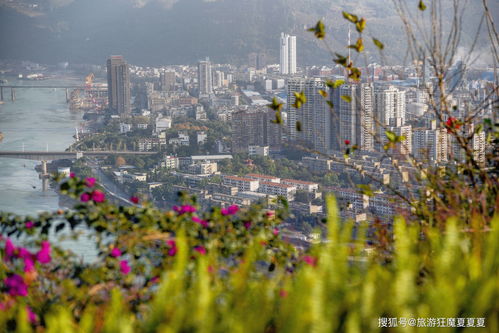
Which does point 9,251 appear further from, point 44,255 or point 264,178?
point 264,178

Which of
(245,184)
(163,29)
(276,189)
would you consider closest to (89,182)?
(276,189)

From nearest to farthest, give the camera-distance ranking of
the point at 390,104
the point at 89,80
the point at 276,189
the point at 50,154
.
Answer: the point at 390,104 < the point at 276,189 < the point at 50,154 < the point at 89,80

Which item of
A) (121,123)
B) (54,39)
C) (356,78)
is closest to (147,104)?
(121,123)

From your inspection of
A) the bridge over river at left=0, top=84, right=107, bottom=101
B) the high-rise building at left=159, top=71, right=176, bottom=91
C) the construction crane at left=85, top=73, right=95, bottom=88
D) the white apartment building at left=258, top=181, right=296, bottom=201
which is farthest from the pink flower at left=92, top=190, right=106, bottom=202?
the high-rise building at left=159, top=71, right=176, bottom=91

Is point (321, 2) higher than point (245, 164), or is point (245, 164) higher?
point (321, 2)

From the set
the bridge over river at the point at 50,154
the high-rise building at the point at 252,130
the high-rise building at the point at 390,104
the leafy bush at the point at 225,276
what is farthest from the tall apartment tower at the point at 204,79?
the leafy bush at the point at 225,276

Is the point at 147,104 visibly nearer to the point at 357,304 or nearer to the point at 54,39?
the point at 54,39

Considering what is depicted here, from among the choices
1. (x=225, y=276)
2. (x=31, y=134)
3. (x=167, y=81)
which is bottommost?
(x=31, y=134)

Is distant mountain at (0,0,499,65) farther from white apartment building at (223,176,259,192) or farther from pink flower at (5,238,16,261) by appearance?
pink flower at (5,238,16,261)
